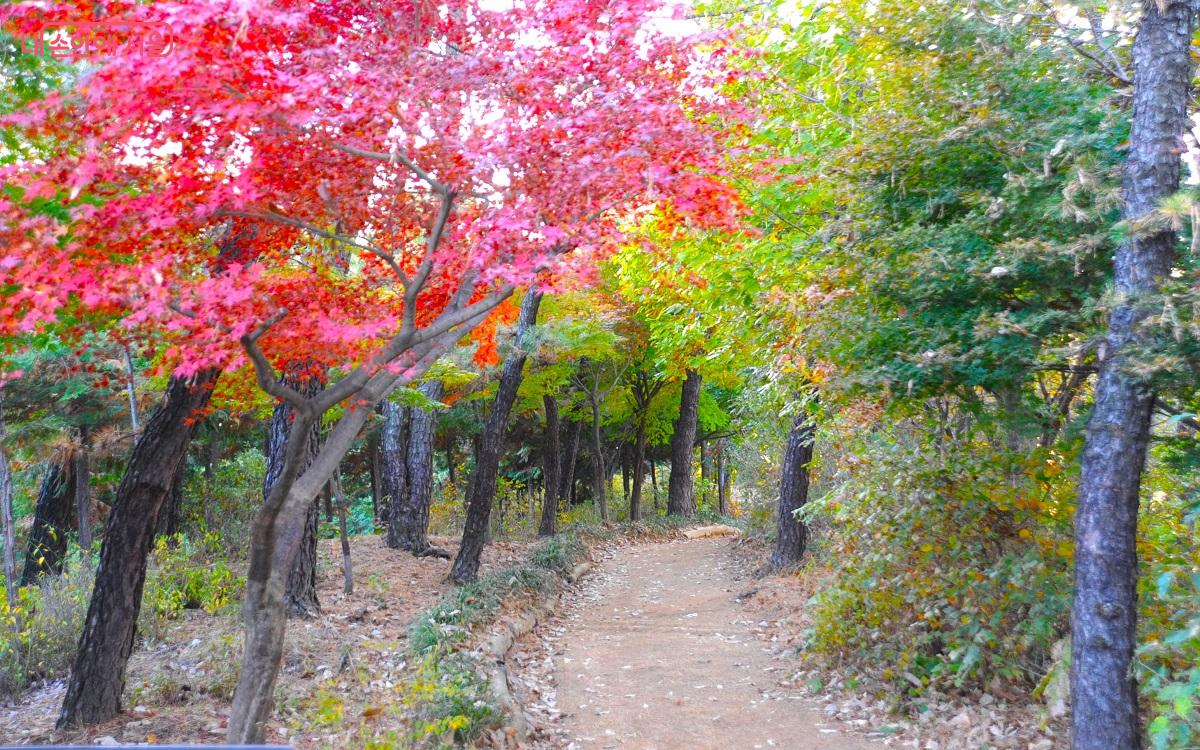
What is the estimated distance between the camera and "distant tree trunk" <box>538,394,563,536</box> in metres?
17.8

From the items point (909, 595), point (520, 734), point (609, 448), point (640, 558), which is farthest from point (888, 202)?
point (609, 448)

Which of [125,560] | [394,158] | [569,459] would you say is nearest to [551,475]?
[569,459]

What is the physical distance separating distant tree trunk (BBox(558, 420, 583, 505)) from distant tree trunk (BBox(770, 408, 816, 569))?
10026 mm

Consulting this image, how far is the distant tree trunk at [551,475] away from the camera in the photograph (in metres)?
17.8

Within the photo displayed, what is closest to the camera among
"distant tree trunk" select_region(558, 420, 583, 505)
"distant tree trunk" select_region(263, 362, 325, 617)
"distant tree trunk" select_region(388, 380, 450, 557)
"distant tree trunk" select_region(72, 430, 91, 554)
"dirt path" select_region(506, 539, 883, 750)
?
"dirt path" select_region(506, 539, 883, 750)

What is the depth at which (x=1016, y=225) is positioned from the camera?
5484 millimetres

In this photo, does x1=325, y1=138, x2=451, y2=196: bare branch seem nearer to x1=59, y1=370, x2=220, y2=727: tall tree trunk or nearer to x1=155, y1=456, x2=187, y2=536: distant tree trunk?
x1=59, y1=370, x2=220, y2=727: tall tree trunk

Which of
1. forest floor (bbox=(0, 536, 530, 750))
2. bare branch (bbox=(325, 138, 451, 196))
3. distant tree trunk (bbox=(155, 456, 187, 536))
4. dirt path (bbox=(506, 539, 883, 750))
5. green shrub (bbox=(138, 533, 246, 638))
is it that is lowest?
dirt path (bbox=(506, 539, 883, 750))

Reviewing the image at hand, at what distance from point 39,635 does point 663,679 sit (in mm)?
5740

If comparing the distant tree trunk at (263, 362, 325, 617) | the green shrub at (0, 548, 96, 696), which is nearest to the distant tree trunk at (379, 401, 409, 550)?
the distant tree trunk at (263, 362, 325, 617)

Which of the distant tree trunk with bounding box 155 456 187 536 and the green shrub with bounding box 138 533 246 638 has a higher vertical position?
the distant tree trunk with bounding box 155 456 187 536

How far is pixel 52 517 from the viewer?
475 inches

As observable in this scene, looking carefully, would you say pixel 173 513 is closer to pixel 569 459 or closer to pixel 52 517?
pixel 52 517

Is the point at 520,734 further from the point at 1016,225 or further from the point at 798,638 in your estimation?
the point at 1016,225
